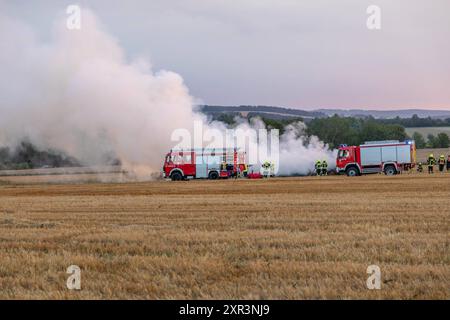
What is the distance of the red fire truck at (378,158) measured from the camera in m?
50.2

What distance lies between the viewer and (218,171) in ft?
161

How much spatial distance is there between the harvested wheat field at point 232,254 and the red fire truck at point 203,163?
30.4 m

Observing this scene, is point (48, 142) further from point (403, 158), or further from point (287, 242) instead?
point (287, 242)

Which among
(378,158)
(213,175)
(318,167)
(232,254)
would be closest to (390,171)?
(378,158)

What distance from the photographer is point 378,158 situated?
5044 cm

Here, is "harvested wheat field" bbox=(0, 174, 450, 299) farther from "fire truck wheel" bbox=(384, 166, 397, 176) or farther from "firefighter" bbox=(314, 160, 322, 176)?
"firefighter" bbox=(314, 160, 322, 176)

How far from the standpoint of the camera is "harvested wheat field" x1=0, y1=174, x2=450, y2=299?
8109mm

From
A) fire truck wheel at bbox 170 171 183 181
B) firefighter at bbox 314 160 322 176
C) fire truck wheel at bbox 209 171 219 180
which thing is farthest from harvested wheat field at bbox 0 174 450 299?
firefighter at bbox 314 160 322 176

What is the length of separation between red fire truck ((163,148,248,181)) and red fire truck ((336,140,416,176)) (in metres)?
8.27

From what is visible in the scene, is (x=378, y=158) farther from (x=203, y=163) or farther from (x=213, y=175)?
(x=203, y=163)

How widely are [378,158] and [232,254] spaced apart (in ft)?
136
